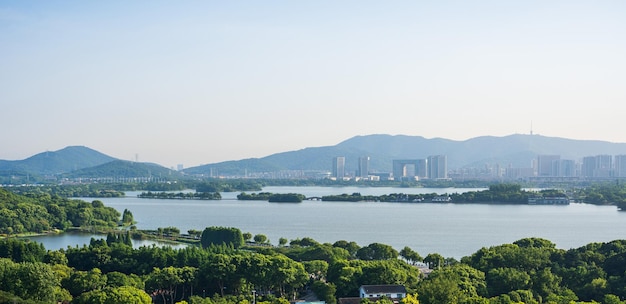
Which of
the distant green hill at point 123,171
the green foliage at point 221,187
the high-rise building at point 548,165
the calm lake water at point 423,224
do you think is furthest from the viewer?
the distant green hill at point 123,171

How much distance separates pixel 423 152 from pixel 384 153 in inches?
231

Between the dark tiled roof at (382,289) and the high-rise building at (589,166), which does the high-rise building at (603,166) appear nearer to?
the high-rise building at (589,166)

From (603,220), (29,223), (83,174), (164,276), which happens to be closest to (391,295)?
(164,276)

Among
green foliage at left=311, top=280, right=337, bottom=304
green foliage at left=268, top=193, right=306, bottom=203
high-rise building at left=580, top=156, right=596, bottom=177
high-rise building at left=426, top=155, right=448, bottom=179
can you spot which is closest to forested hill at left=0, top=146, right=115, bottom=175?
high-rise building at left=426, top=155, right=448, bottom=179

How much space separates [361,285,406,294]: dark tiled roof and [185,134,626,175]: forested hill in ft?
216

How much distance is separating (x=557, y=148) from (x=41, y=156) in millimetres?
71206

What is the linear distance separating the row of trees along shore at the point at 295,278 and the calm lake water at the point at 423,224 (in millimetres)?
3695

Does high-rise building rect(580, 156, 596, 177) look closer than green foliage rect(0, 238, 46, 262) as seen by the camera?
No

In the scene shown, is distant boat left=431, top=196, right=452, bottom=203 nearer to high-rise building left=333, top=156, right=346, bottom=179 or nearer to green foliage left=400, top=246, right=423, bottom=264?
green foliage left=400, top=246, right=423, bottom=264

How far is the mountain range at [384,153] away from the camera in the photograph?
80688 mm

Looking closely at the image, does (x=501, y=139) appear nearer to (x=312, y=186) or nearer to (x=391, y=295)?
(x=312, y=186)

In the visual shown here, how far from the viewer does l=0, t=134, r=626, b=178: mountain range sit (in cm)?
8069

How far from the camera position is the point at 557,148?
8869cm

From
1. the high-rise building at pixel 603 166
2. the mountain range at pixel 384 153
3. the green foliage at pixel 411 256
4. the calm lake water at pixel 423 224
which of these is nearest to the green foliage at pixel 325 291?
the green foliage at pixel 411 256
